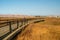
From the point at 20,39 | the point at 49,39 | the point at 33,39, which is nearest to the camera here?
the point at 20,39

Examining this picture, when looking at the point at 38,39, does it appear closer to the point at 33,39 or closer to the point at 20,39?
the point at 33,39

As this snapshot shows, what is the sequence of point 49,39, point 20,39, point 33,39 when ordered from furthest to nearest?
point 49,39 < point 33,39 < point 20,39

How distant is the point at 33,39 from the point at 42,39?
999mm

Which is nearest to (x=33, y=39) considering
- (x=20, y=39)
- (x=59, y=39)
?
(x=20, y=39)

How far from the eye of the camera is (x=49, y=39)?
12.5m

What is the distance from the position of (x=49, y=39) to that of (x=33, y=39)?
1.57 metres

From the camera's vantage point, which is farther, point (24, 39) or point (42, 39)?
point (42, 39)

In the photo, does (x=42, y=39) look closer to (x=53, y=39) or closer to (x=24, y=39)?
(x=53, y=39)

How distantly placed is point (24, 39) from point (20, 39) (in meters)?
0.44

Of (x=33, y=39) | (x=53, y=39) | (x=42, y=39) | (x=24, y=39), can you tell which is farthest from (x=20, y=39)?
(x=53, y=39)

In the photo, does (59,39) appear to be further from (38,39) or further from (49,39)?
(38,39)

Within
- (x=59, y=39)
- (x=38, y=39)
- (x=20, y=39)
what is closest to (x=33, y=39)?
(x=38, y=39)

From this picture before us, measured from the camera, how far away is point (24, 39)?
430 inches

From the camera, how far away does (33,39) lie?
11641 mm
